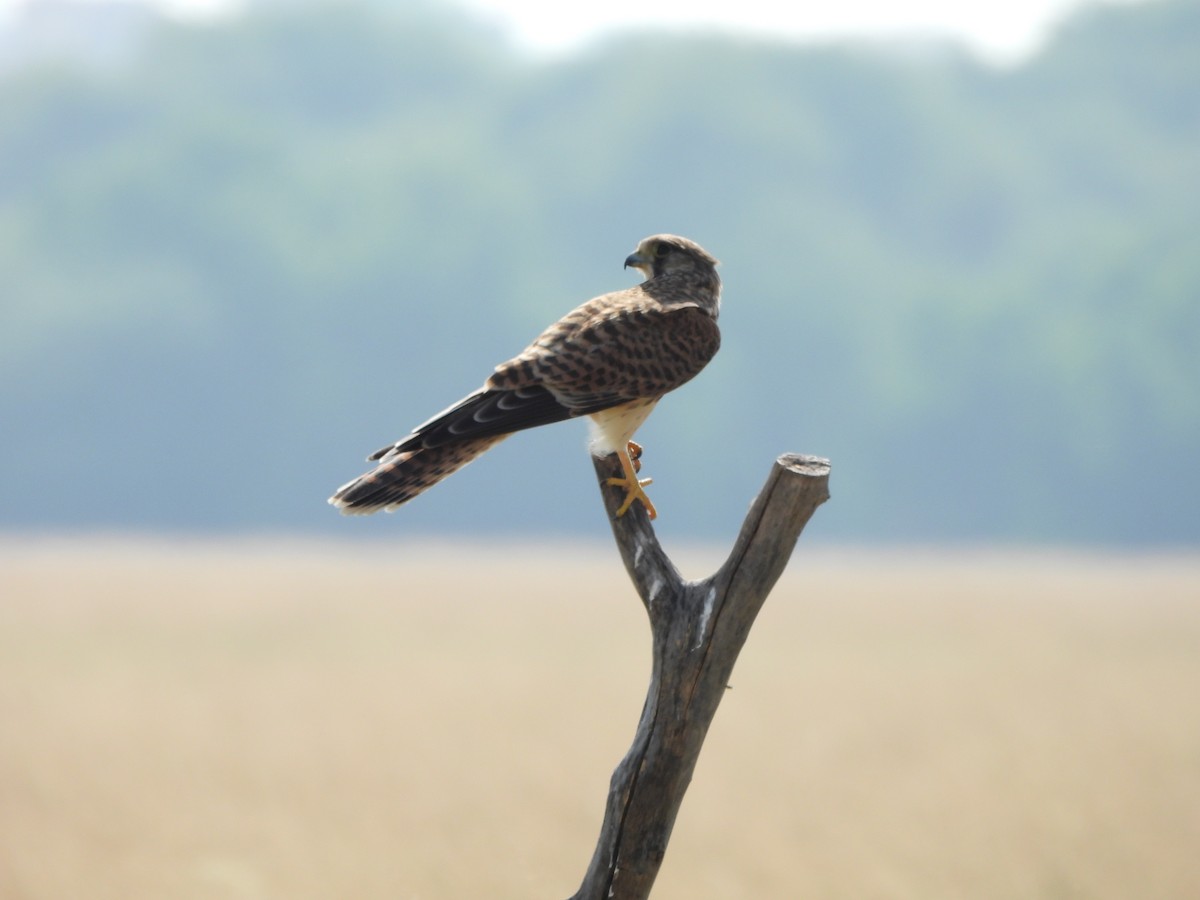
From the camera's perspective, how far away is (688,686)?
3.28 metres

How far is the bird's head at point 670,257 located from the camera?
434 cm

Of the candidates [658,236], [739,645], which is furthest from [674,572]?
[658,236]

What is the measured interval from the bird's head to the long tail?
1265 millimetres

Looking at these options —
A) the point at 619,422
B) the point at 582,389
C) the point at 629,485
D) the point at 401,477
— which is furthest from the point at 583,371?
the point at 401,477

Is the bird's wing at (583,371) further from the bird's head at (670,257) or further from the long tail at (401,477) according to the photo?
the bird's head at (670,257)

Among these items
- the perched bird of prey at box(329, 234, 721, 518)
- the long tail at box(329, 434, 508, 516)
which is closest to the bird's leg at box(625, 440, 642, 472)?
the perched bird of prey at box(329, 234, 721, 518)

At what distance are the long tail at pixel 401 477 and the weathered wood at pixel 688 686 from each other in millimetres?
880

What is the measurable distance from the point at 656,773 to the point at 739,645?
46cm

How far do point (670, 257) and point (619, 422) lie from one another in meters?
0.93

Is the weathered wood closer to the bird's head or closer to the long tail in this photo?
the long tail

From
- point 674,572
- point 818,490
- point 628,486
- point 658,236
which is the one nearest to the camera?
point 818,490

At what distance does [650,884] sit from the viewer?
329 cm

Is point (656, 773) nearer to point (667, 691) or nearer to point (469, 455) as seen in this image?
point (667, 691)

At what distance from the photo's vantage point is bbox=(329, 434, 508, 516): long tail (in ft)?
11.0
